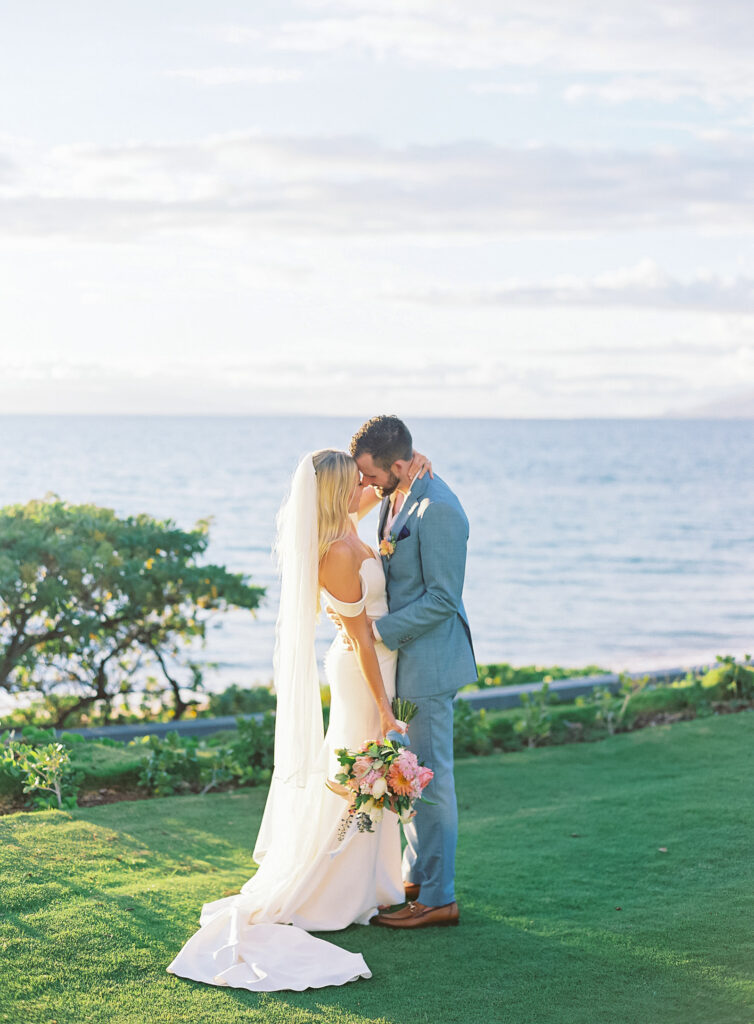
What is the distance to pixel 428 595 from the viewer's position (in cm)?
500

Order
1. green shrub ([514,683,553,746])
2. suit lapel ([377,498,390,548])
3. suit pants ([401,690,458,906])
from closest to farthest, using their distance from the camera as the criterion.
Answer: suit pants ([401,690,458,906]) → suit lapel ([377,498,390,548]) → green shrub ([514,683,553,746])

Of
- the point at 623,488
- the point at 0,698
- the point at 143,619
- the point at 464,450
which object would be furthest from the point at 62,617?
the point at 464,450

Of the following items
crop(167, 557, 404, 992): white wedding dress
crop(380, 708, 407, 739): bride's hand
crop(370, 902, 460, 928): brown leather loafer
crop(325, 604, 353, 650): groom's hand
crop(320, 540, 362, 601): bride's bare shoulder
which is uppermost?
crop(320, 540, 362, 601): bride's bare shoulder

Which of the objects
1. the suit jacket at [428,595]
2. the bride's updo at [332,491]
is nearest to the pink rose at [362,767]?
the suit jacket at [428,595]

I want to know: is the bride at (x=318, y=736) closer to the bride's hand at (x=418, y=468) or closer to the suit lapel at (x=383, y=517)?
the bride's hand at (x=418, y=468)

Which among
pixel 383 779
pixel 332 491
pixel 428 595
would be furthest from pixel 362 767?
pixel 332 491

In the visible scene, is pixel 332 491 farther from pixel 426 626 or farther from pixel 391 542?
pixel 426 626

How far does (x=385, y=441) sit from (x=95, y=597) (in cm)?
515

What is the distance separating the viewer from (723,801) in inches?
265

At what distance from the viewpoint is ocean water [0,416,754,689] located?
823 inches

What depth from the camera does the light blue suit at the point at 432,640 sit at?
5.00 m

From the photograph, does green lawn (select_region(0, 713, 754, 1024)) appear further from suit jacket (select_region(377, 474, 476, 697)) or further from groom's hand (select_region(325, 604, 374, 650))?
groom's hand (select_region(325, 604, 374, 650))

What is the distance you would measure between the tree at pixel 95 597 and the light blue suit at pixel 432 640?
4689 mm

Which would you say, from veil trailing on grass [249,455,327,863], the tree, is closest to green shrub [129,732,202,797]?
veil trailing on grass [249,455,327,863]
